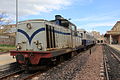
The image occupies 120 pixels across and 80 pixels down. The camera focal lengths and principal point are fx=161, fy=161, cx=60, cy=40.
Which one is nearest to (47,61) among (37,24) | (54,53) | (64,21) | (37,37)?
(54,53)

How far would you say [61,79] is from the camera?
7348 mm

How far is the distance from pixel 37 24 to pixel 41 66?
7.83 feet

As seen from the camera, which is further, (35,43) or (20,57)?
(35,43)

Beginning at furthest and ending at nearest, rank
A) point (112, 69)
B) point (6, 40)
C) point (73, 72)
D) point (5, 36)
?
point (6, 40), point (5, 36), point (112, 69), point (73, 72)

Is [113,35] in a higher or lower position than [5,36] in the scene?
higher

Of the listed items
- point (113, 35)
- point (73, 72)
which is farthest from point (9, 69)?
point (113, 35)

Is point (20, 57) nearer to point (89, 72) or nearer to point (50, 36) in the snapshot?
point (50, 36)

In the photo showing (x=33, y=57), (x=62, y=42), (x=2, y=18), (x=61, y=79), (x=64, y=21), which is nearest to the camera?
(x=61, y=79)

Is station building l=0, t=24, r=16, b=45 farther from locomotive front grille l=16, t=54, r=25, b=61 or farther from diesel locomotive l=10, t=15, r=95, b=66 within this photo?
locomotive front grille l=16, t=54, r=25, b=61

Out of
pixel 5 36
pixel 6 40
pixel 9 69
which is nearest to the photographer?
pixel 9 69

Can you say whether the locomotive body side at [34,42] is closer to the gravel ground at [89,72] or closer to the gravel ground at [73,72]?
the gravel ground at [73,72]

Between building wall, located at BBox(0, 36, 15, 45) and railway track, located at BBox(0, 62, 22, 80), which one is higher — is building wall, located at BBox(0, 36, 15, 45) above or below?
above

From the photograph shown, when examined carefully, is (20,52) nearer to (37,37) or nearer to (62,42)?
(37,37)

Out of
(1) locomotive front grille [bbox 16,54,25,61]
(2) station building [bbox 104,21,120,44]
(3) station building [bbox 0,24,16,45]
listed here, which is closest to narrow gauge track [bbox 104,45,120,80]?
(1) locomotive front grille [bbox 16,54,25,61]
